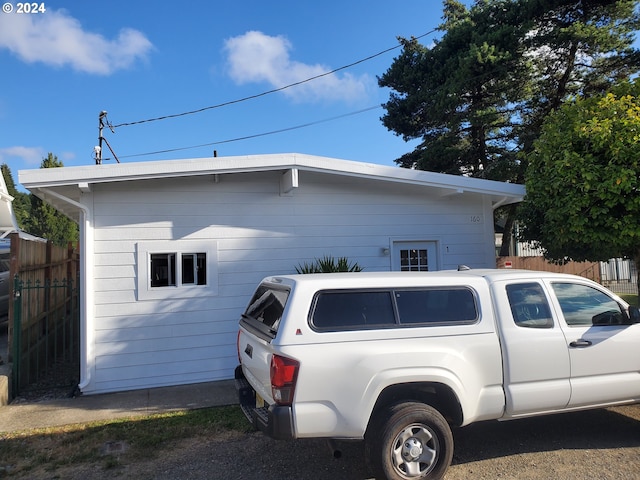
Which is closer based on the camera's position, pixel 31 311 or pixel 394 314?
pixel 394 314

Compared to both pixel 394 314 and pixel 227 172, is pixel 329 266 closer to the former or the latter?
pixel 227 172

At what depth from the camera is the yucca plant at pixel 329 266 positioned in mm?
7258

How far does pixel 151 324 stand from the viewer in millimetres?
6887

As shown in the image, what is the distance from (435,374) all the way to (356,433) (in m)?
0.78

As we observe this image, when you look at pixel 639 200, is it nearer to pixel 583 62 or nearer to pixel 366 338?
pixel 366 338

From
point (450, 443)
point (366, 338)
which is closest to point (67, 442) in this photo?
point (366, 338)

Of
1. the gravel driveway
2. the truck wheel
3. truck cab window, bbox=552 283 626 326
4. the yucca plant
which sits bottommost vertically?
the gravel driveway

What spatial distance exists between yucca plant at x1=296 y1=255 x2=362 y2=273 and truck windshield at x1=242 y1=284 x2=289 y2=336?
272cm

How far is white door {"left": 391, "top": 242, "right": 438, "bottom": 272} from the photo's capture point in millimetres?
8289

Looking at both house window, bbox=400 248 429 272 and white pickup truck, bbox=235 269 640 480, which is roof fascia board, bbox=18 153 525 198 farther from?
white pickup truck, bbox=235 269 640 480

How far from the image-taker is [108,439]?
4.94 metres

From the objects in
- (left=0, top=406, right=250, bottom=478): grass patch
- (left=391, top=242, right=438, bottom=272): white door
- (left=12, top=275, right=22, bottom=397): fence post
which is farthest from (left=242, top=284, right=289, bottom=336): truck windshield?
(left=391, top=242, right=438, bottom=272): white door

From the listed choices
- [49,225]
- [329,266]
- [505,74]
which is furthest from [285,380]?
[49,225]

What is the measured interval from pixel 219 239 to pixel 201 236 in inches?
11.1
